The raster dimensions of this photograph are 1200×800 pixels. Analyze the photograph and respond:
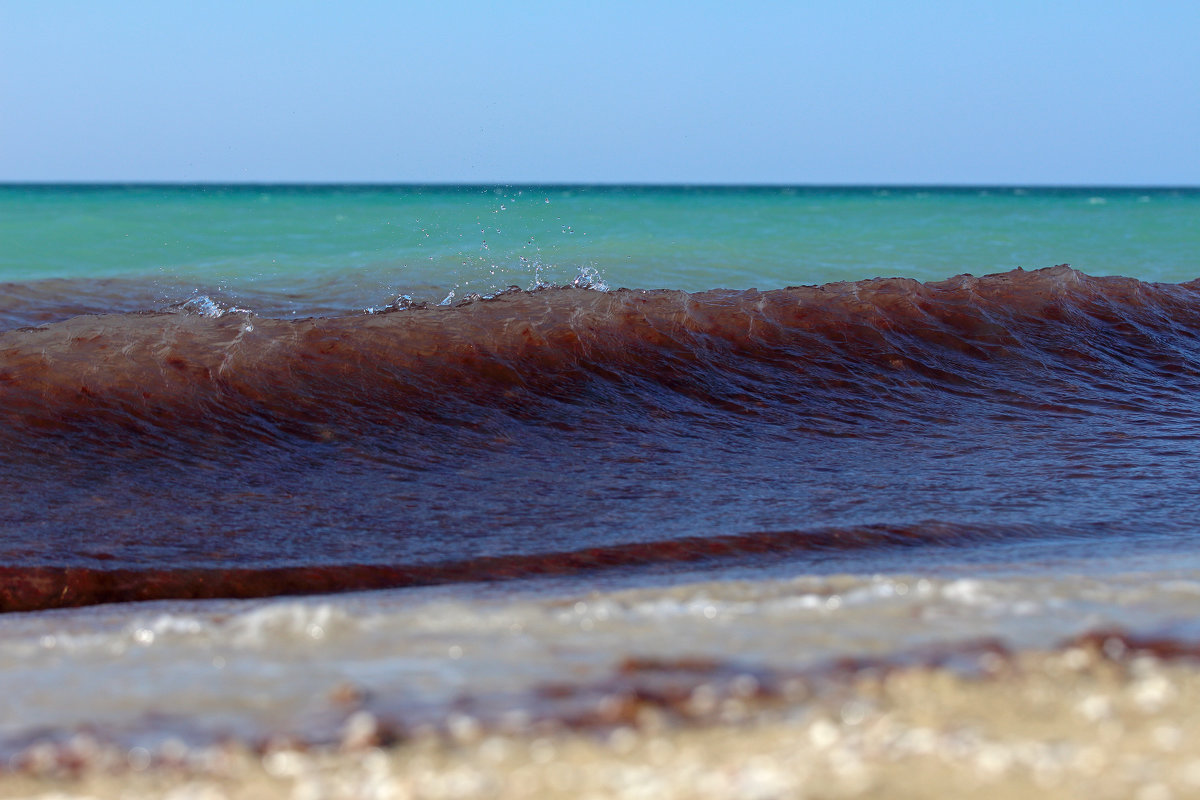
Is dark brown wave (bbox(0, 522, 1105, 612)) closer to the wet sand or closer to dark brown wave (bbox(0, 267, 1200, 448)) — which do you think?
the wet sand

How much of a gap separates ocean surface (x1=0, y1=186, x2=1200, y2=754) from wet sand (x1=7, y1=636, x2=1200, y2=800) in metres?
0.08

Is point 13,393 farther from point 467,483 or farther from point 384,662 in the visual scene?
point 384,662

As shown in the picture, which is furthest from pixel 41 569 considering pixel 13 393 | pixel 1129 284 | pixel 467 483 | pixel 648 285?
pixel 648 285

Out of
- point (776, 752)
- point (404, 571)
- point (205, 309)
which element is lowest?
point (404, 571)

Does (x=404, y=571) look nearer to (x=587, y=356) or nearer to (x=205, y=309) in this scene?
(x=587, y=356)

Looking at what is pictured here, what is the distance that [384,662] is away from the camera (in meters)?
1.73

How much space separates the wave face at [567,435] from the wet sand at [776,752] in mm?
1151

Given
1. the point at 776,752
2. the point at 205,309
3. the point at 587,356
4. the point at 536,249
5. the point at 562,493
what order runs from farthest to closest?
the point at 536,249 → the point at 205,309 → the point at 587,356 → the point at 562,493 → the point at 776,752

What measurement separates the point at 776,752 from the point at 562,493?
6.53ft

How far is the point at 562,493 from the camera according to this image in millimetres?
3289

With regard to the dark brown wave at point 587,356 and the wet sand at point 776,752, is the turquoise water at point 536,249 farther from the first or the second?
the wet sand at point 776,752

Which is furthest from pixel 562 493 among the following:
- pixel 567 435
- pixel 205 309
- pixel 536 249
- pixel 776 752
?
pixel 536 249

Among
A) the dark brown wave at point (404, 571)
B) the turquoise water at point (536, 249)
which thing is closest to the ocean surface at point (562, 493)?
the dark brown wave at point (404, 571)

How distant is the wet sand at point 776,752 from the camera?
124 cm
